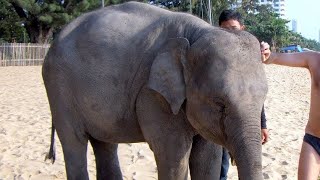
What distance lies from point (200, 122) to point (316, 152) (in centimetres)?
94

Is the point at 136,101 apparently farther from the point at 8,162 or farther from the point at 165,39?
the point at 8,162

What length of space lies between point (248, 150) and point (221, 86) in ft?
1.29

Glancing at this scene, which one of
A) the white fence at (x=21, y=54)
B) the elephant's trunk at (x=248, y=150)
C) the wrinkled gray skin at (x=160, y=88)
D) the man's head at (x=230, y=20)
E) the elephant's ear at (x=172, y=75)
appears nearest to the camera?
the elephant's trunk at (x=248, y=150)

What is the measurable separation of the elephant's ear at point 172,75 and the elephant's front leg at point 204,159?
582mm

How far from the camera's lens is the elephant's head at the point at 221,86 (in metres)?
2.70

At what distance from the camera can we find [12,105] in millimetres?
11508

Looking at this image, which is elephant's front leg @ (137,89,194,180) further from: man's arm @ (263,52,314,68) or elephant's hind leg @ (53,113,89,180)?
elephant's hind leg @ (53,113,89,180)

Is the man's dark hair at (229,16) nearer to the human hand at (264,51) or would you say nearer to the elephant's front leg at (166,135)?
the human hand at (264,51)

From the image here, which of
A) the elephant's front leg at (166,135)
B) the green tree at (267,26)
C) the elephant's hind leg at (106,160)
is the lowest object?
the green tree at (267,26)

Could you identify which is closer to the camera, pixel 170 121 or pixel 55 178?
pixel 170 121

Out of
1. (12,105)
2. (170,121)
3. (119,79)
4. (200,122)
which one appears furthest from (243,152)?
(12,105)

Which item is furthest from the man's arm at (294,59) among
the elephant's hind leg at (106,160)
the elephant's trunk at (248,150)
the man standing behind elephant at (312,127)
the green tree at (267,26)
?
the green tree at (267,26)

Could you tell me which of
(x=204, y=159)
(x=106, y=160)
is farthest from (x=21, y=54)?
(x=204, y=159)

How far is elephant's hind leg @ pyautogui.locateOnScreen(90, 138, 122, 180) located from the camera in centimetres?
449
